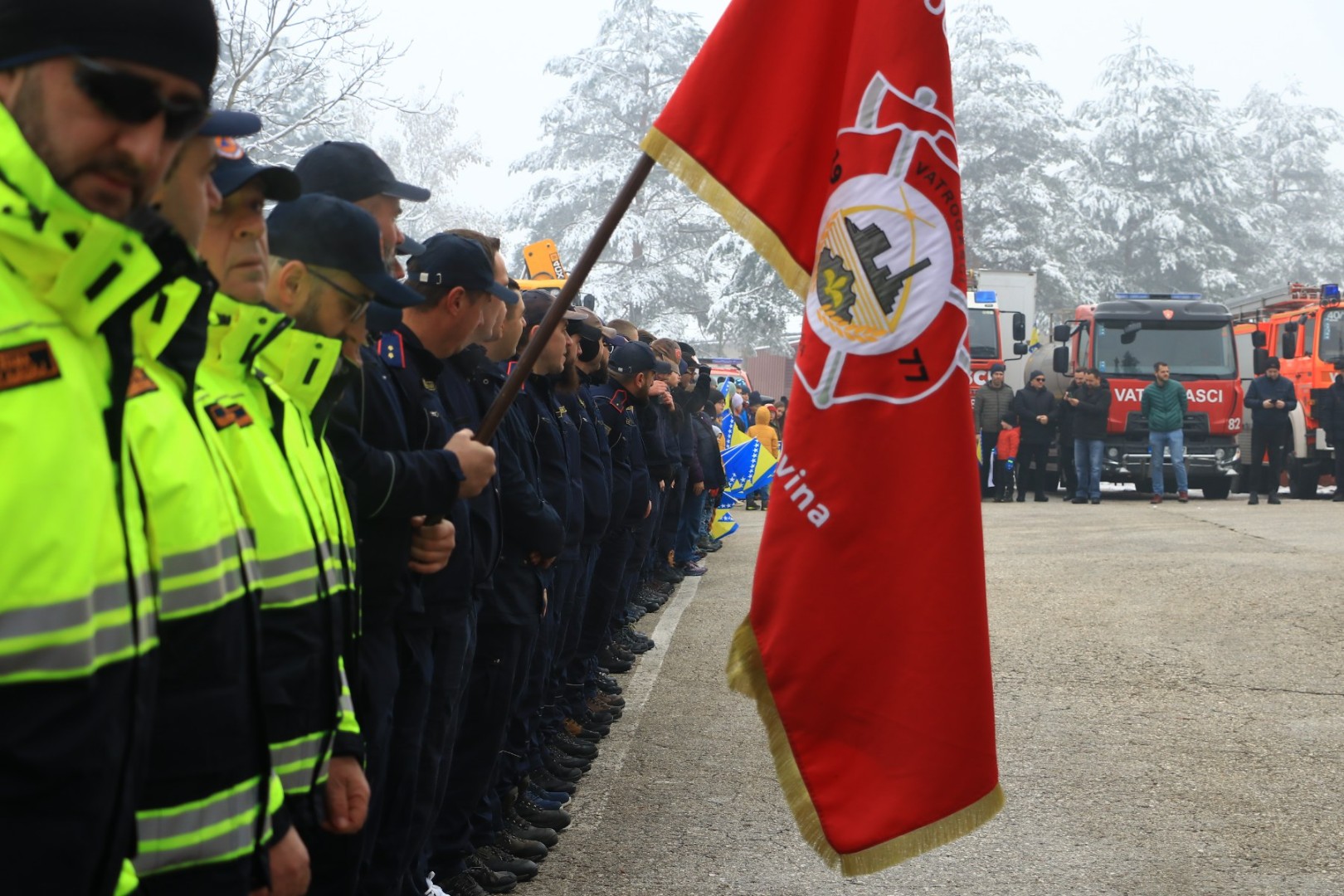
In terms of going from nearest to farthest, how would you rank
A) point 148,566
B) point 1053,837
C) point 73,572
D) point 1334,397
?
point 73,572
point 148,566
point 1053,837
point 1334,397

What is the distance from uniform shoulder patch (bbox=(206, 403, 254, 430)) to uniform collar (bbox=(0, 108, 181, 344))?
2.57 feet

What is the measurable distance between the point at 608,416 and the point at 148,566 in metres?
6.98

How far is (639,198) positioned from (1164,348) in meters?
35.8

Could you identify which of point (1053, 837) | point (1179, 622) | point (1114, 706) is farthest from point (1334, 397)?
point (1053, 837)

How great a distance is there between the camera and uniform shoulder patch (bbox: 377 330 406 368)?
410 centimetres

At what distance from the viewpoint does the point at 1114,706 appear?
769cm

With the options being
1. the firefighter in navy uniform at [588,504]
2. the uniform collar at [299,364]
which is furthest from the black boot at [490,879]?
the uniform collar at [299,364]

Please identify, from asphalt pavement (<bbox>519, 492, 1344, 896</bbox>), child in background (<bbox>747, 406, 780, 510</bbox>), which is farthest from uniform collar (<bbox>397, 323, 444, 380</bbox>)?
child in background (<bbox>747, 406, 780, 510</bbox>)

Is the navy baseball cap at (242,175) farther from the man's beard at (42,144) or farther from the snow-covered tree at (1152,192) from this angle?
the snow-covered tree at (1152,192)

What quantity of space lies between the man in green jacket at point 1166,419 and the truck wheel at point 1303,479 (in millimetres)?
3007

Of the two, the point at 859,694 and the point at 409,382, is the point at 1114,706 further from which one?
the point at 409,382

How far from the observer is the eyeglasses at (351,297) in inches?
134

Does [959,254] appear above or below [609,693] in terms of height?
above

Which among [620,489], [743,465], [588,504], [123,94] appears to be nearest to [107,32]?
[123,94]
